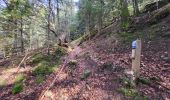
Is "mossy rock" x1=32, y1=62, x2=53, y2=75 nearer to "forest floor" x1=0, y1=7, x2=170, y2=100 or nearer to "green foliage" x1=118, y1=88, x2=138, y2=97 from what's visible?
"forest floor" x1=0, y1=7, x2=170, y2=100

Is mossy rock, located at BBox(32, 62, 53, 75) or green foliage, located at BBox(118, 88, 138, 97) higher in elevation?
mossy rock, located at BBox(32, 62, 53, 75)

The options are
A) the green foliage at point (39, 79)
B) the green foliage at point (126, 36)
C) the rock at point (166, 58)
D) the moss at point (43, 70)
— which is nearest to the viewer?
the rock at point (166, 58)

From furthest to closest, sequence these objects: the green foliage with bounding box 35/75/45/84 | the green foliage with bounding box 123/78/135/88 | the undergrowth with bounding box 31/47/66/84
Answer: the undergrowth with bounding box 31/47/66/84, the green foliage with bounding box 35/75/45/84, the green foliage with bounding box 123/78/135/88

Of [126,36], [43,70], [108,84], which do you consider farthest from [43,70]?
[126,36]

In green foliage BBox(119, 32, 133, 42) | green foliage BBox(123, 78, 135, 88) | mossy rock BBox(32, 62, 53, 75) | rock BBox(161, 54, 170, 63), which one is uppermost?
green foliage BBox(119, 32, 133, 42)

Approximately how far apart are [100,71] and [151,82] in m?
2.46

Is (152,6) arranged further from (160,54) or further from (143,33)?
(160,54)

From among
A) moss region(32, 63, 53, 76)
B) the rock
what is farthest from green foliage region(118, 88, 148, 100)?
moss region(32, 63, 53, 76)

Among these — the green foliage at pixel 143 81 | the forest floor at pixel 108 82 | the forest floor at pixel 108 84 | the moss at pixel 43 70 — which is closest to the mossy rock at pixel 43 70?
the moss at pixel 43 70

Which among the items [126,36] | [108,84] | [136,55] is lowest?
[108,84]

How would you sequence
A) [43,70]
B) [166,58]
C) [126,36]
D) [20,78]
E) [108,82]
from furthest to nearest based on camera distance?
[126,36] → [43,70] → [20,78] → [166,58] → [108,82]

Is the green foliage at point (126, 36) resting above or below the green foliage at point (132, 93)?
above

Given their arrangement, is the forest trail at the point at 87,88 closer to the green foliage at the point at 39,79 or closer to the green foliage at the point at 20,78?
the green foliage at the point at 39,79

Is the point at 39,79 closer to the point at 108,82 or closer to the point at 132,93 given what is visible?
the point at 108,82
